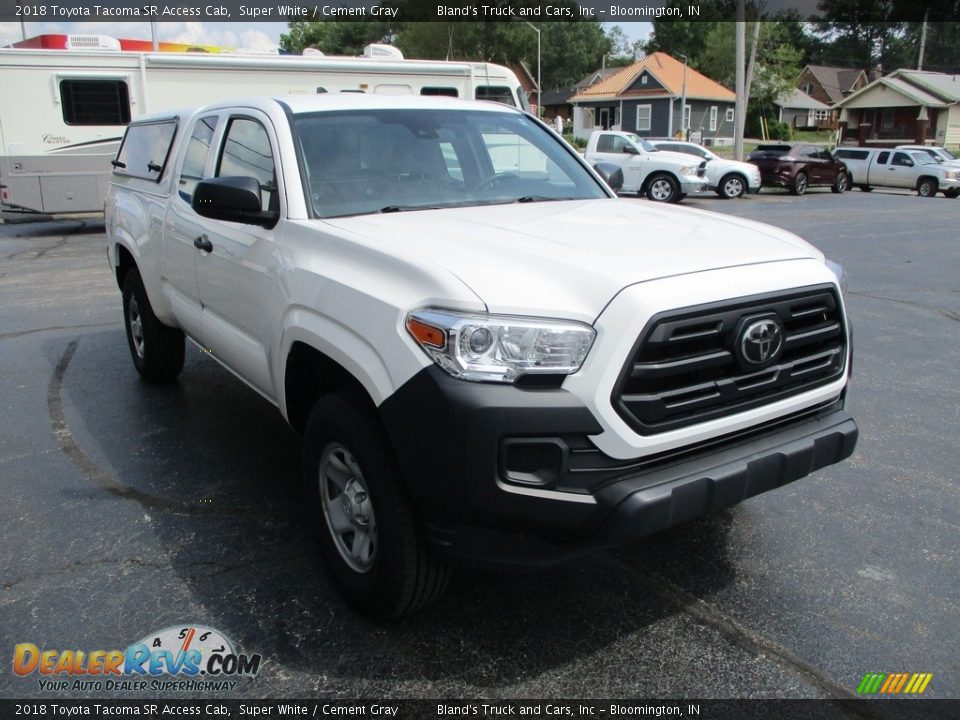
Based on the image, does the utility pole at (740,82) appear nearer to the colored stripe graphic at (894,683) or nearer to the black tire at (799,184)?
the black tire at (799,184)

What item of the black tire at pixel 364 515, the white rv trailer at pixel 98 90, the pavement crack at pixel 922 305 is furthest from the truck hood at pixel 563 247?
the white rv trailer at pixel 98 90

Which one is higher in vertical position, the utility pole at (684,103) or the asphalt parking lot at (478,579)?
the utility pole at (684,103)

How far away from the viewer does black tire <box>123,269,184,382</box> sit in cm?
562

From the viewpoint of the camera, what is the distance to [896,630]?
117 inches

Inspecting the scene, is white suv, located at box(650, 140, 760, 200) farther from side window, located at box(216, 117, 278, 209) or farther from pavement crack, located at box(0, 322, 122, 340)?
side window, located at box(216, 117, 278, 209)

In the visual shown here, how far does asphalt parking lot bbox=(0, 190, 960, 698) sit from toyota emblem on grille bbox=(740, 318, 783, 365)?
1022mm

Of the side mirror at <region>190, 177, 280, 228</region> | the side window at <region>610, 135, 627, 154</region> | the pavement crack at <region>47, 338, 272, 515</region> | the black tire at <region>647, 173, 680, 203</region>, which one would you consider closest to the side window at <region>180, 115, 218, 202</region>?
the side mirror at <region>190, 177, 280, 228</region>

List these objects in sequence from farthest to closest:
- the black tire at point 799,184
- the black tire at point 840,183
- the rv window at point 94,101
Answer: the black tire at point 840,183 < the black tire at point 799,184 < the rv window at point 94,101

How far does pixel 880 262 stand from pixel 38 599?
11.4 meters

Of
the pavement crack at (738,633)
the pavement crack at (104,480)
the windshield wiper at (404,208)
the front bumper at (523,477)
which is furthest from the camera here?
the pavement crack at (104,480)

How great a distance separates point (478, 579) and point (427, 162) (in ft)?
6.36

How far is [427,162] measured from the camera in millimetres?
3934

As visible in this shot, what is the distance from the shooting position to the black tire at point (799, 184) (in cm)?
2555

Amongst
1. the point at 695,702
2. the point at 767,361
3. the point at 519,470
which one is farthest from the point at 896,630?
the point at 519,470
